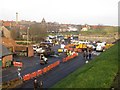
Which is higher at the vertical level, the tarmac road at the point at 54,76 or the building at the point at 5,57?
the building at the point at 5,57

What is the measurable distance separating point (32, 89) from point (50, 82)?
4.36m

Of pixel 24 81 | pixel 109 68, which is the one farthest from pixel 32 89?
pixel 109 68

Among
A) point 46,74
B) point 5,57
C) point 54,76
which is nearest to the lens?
point 54,76

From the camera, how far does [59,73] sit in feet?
125

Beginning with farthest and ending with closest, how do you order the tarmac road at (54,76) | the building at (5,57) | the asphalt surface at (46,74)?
the building at (5,57)
the asphalt surface at (46,74)
the tarmac road at (54,76)

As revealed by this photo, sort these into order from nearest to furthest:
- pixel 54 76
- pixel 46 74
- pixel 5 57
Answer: pixel 54 76, pixel 46 74, pixel 5 57

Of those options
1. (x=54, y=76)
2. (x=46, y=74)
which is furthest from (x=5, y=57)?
(x=54, y=76)

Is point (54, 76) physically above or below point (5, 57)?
below

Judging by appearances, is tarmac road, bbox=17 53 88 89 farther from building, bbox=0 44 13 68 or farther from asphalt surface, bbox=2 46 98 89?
building, bbox=0 44 13 68

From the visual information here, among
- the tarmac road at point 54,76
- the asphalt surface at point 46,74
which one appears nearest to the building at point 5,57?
the asphalt surface at point 46,74

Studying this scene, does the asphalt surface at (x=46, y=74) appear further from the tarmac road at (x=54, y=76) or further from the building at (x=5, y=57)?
the building at (x=5, y=57)

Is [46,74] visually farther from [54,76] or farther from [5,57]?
[5,57]

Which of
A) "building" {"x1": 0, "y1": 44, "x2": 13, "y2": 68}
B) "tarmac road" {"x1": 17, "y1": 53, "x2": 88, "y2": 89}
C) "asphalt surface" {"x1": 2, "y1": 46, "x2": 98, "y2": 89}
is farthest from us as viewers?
"building" {"x1": 0, "y1": 44, "x2": 13, "y2": 68}

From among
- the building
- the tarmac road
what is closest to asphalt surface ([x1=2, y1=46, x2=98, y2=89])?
the tarmac road
